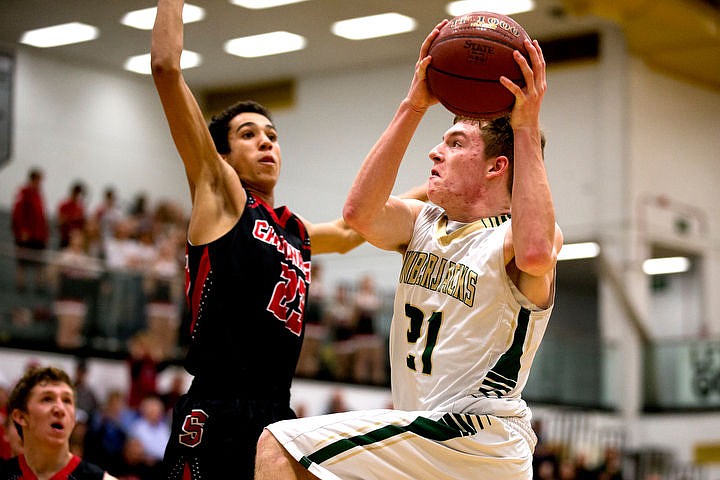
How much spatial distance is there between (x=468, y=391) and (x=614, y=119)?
18489mm

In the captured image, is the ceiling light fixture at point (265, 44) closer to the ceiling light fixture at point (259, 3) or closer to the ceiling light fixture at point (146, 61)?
the ceiling light fixture at point (146, 61)

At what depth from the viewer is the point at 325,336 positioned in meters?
16.1

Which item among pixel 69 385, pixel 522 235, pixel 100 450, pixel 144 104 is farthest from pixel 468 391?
pixel 144 104

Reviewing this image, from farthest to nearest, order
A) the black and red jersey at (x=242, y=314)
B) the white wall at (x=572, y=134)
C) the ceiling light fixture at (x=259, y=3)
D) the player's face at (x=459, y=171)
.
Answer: the white wall at (x=572, y=134) → the ceiling light fixture at (x=259, y=3) → the black and red jersey at (x=242, y=314) → the player's face at (x=459, y=171)

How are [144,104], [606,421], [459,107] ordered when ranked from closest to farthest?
[459,107] → [606,421] → [144,104]

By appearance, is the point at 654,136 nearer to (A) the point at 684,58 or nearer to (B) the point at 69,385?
(A) the point at 684,58

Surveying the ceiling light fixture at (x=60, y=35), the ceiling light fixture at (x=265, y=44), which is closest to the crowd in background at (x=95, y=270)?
the ceiling light fixture at (x=60, y=35)

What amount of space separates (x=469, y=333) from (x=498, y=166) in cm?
68

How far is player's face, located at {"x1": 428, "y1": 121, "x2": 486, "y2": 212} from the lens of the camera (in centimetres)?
423

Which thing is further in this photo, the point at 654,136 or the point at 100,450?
the point at 654,136

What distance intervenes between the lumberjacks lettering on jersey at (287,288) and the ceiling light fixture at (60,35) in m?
17.0

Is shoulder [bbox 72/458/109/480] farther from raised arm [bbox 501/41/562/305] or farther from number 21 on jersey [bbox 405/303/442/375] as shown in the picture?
raised arm [bbox 501/41/562/305]

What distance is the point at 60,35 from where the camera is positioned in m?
21.5

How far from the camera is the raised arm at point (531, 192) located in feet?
12.4
